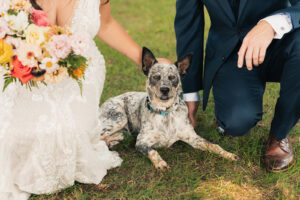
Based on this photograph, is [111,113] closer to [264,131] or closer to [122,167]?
[122,167]

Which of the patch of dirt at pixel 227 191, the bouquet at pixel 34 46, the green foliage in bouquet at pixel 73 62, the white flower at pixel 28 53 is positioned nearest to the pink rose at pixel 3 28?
the bouquet at pixel 34 46

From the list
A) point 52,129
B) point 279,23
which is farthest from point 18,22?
point 279,23

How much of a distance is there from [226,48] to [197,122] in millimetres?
1170

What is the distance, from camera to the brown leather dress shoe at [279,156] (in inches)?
119

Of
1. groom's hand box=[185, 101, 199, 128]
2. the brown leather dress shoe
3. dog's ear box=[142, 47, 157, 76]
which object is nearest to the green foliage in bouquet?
dog's ear box=[142, 47, 157, 76]

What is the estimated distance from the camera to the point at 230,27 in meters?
3.19

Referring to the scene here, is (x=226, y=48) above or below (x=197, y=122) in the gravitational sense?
above

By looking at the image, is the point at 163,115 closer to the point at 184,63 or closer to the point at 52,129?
the point at 184,63

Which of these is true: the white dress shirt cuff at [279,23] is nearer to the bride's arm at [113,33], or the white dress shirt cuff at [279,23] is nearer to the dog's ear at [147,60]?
the dog's ear at [147,60]

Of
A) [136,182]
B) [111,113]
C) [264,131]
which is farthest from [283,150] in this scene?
[111,113]

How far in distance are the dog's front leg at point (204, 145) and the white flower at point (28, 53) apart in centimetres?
191

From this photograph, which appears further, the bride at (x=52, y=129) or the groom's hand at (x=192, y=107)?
the groom's hand at (x=192, y=107)

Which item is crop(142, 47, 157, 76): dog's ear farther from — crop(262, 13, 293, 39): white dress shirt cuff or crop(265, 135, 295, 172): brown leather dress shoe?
crop(265, 135, 295, 172): brown leather dress shoe

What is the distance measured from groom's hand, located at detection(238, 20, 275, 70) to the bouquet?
1262 mm
